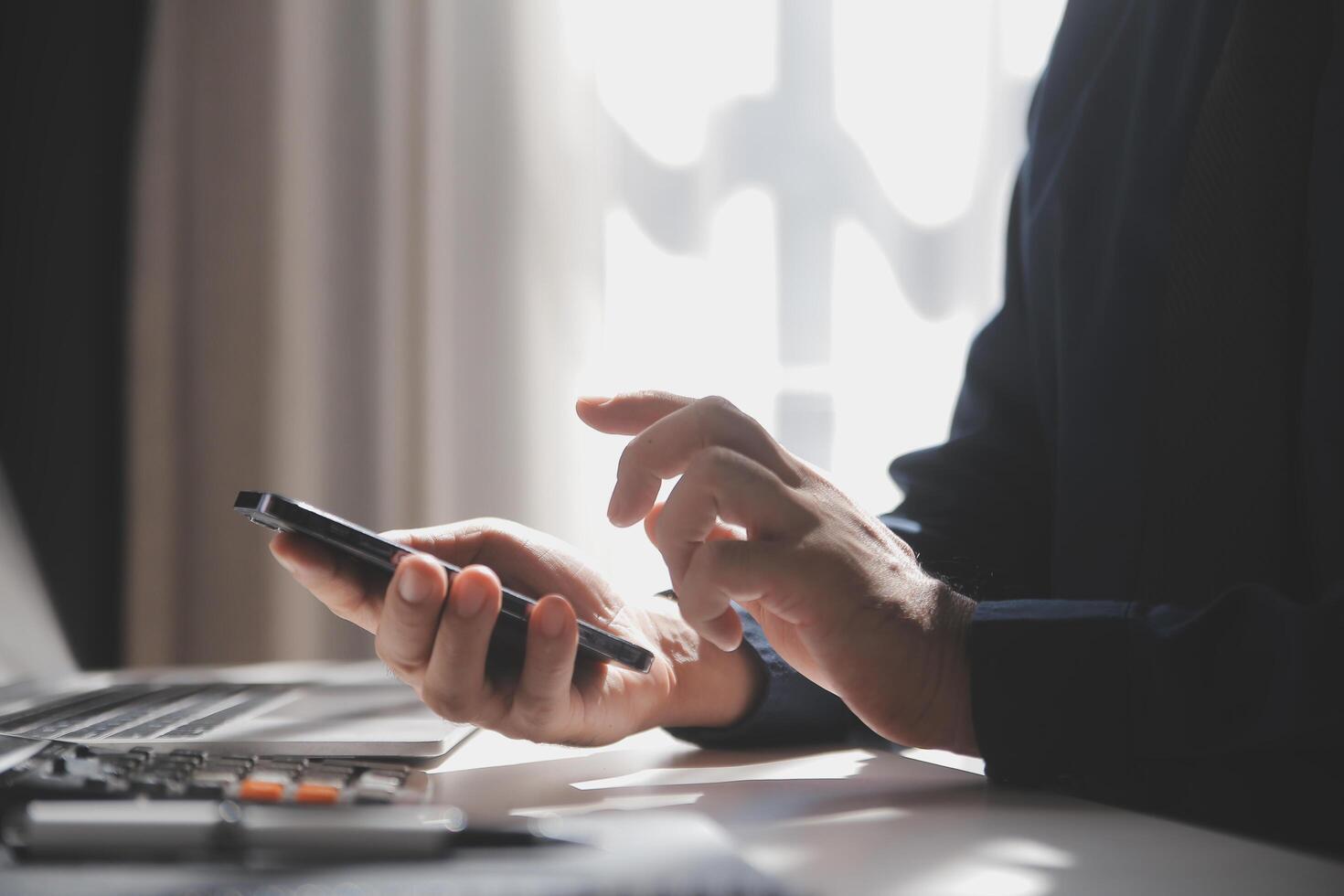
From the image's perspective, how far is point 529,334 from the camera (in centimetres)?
165

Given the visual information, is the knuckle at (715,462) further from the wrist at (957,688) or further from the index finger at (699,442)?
the wrist at (957,688)

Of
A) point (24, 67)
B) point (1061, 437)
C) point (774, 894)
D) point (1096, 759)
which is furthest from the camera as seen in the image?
point (24, 67)

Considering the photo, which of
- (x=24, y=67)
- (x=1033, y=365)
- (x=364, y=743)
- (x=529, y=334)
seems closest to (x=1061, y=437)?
(x=1033, y=365)

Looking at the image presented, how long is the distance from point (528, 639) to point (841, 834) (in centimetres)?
19

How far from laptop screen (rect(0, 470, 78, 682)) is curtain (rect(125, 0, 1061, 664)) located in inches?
8.2

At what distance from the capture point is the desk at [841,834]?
287 millimetres

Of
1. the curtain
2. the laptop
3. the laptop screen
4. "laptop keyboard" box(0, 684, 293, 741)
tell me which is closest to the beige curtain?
the curtain

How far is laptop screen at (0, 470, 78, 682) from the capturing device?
1.13 meters

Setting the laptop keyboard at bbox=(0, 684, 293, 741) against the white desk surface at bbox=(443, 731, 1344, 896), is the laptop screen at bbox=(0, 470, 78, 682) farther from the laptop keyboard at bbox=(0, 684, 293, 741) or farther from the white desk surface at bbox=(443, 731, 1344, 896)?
the white desk surface at bbox=(443, 731, 1344, 896)

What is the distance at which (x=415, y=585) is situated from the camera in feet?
1.58

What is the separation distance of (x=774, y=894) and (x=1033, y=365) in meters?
0.67

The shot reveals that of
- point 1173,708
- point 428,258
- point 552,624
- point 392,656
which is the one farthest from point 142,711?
point 428,258

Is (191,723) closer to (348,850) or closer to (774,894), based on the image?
(348,850)

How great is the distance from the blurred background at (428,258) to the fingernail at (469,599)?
3.82 ft
